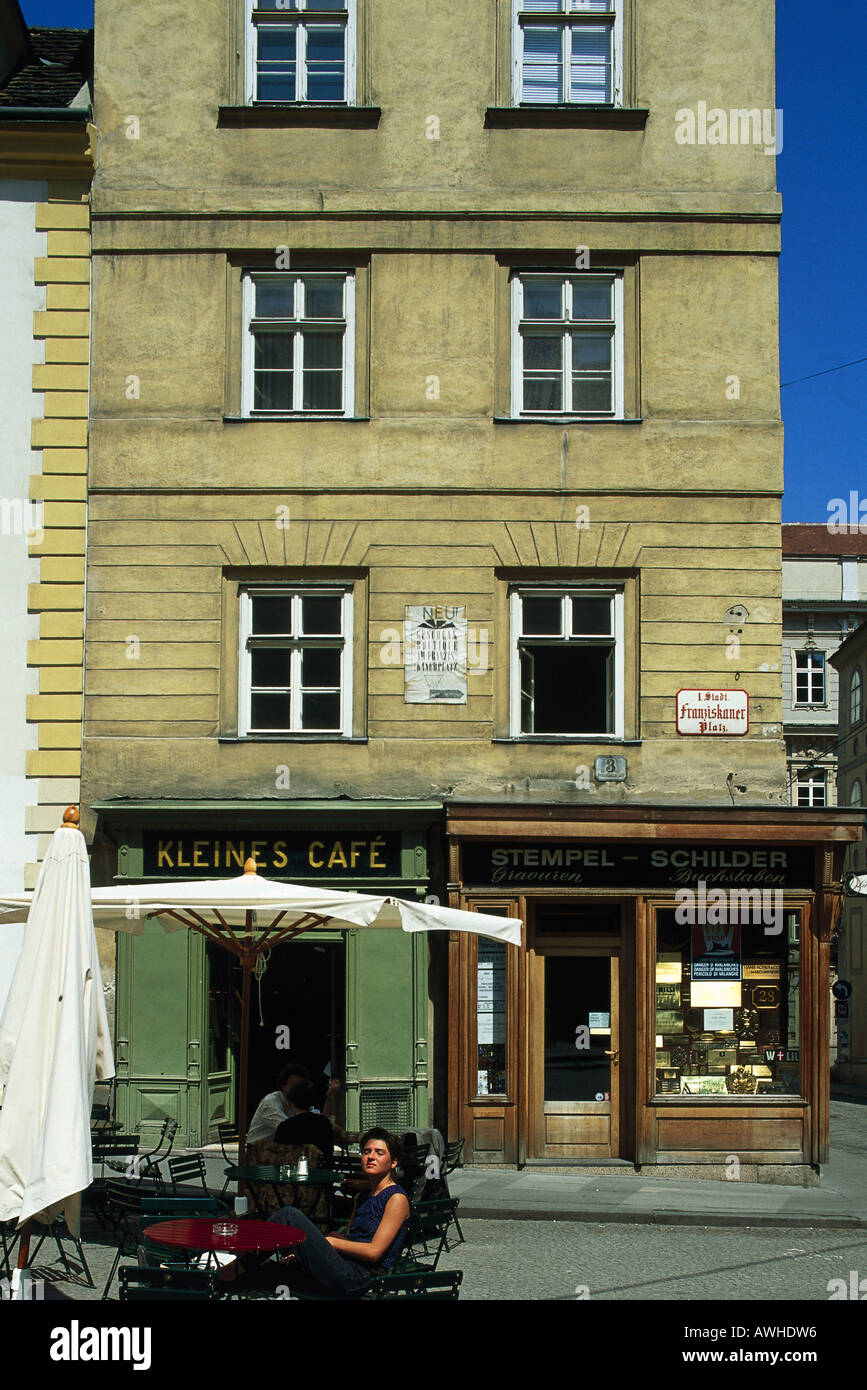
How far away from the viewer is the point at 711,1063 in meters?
16.3

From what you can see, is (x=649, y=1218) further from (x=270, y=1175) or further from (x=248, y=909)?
(x=248, y=909)

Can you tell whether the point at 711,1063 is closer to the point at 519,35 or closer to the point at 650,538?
the point at 650,538

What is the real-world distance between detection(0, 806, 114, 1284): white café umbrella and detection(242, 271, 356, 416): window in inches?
348

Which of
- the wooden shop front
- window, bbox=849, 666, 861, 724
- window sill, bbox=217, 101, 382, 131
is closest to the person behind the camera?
the wooden shop front

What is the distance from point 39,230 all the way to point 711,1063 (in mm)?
11853

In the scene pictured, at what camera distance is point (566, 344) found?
17.2 metres

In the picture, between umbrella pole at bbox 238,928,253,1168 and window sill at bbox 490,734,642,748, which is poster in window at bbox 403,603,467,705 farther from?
umbrella pole at bbox 238,928,253,1168

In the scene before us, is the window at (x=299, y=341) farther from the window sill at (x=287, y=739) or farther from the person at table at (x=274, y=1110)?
the person at table at (x=274, y=1110)

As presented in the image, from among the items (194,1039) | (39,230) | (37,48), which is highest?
(37,48)

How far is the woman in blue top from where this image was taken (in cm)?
835

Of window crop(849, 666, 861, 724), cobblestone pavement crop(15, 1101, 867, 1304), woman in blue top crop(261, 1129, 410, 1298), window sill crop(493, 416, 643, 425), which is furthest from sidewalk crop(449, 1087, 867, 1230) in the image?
window crop(849, 666, 861, 724)

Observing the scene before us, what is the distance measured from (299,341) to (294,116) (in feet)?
8.50

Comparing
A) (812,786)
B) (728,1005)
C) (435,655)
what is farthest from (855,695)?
(435,655)
